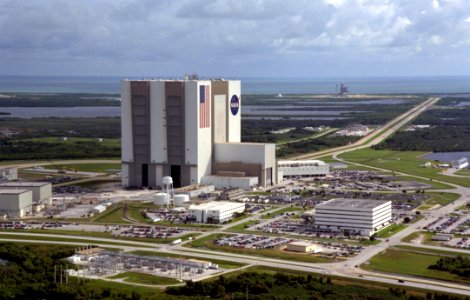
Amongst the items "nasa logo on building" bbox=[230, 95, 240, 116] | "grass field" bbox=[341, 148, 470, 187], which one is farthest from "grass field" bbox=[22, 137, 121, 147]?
"nasa logo on building" bbox=[230, 95, 240, 116]

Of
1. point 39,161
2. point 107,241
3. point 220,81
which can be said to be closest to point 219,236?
point 107,241

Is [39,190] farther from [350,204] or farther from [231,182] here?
[350,204]

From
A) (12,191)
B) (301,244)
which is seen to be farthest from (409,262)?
(12,191)

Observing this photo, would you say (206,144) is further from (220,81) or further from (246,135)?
(246,135)

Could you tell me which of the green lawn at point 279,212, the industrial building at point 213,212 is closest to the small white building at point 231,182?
the green lawn at point 279,212

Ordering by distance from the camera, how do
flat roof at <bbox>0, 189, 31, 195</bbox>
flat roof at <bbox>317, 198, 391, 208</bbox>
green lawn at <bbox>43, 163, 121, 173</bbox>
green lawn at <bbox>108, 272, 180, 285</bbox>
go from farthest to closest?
green lawn at <bbox>43, 163, 121, 173</bbox>
flat roof at <bbox>0, 189, 31, 195</bbox>
flat roof at <bbox>317, 198, 391, 208</bbox>
green lawn at <bbox>108, 272, 180, 285</bbox>

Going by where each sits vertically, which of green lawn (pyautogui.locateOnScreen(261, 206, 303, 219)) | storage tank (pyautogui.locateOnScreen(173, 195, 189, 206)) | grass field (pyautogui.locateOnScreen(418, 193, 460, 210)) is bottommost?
green lawn (pyautogui.locateOnScreen(261, 206, 303, 219))

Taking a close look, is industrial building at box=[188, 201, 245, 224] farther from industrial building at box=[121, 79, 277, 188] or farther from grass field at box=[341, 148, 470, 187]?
grass field at box=[341, 148, 470, 187]
